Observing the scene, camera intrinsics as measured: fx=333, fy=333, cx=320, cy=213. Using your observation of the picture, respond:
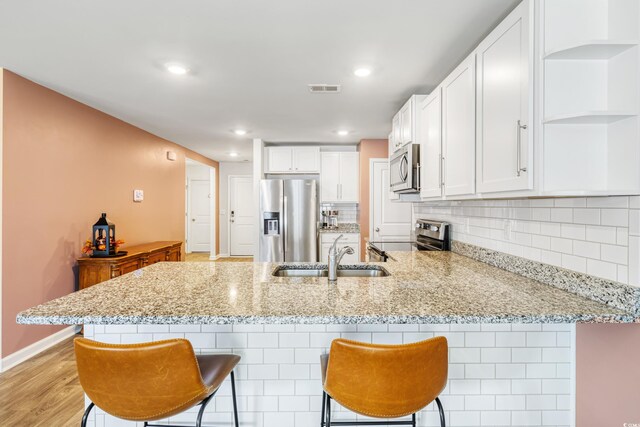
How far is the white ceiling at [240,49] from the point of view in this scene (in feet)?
5.89

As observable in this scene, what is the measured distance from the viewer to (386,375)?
105cm

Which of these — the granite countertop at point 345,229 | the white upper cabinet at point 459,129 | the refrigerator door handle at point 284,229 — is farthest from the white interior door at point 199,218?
the white upper cabinet at point 459,129

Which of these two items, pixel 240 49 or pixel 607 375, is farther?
pixel 240 49

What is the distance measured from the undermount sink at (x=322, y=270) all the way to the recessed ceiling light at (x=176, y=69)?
169 centimetres

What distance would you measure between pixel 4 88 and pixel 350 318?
321 centimetres

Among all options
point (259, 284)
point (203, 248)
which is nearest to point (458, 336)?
point (259, 284)

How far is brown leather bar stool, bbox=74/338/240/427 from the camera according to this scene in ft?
3.45

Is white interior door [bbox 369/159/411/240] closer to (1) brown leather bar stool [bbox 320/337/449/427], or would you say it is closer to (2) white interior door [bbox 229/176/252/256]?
(2) white interior door [bbox 229/176/252/256]

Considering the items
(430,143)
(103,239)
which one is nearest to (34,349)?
(103,239)

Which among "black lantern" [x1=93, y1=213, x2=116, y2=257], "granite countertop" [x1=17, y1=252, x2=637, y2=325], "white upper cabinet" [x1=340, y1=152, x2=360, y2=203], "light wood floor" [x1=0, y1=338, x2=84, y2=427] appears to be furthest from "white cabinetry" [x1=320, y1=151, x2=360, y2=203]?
"light wood floor" [x1=0, y1=338, x2=84, y2=427]

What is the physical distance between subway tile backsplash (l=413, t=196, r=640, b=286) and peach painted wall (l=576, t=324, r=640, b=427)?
0.24m

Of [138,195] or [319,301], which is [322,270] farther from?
[138,195]

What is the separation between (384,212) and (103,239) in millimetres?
3592

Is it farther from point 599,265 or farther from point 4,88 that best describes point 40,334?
point 599,265
